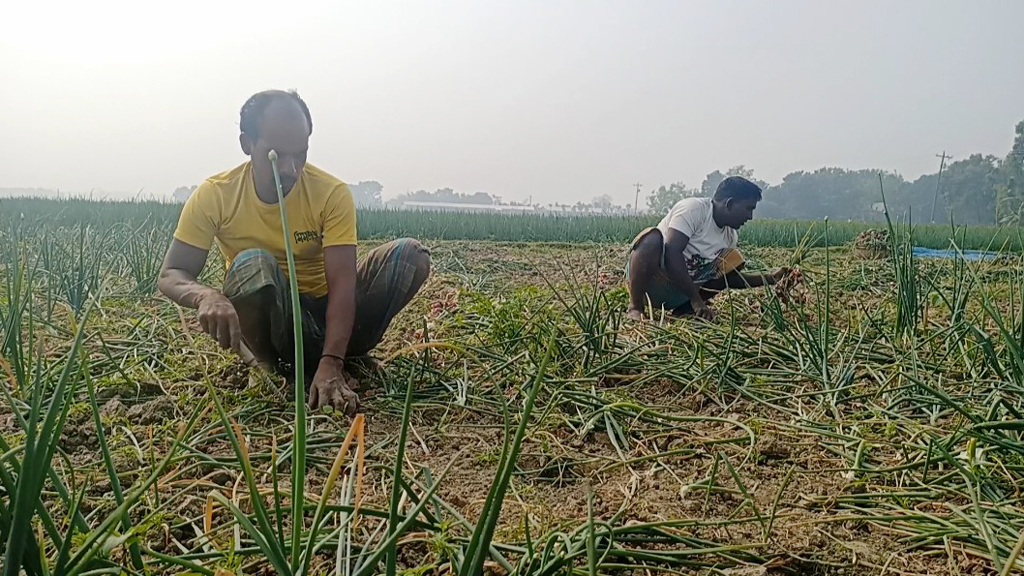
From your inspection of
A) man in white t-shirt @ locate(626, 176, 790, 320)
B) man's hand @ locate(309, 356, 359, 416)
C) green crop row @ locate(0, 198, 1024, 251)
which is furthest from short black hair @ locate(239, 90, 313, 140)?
green crop row @ locate(0, 198, 1024, 251)

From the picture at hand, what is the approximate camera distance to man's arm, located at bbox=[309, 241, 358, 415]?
1898 millimetres

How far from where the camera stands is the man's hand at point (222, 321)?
1674 millimetres

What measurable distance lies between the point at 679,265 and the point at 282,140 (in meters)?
2.10

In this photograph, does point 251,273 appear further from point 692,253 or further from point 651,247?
point 692,253

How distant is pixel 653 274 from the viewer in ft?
11.7

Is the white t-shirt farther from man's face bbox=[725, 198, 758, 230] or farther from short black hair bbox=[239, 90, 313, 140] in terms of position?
short black hair bbox=[239, 90, 313, 140]

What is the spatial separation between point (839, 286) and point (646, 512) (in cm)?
359

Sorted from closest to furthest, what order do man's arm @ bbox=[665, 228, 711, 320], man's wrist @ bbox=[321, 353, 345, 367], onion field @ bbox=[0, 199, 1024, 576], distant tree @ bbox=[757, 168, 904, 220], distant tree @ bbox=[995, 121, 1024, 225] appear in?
onion field @ bbox=[0, 199, 1024, 576]
man's wrist @ bbox=[321, 353, 345, 367]
distant tree @ bbox=[995, 121, 1024, 225]
man's arm @ bbox=[665, 228, 711, 320]
distant tree @ bbox=[757, 168, 904, 220]

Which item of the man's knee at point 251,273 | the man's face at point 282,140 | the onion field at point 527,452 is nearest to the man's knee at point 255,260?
the man's knee at point 251,273

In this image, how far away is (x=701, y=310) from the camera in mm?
3307

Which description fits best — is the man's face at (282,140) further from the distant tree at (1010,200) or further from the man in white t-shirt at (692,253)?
the distant tree at (1010,200)

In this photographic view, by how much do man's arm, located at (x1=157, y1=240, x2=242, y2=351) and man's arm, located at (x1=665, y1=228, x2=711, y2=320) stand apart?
2.18 meters

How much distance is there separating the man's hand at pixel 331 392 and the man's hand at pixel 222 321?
0.28 m

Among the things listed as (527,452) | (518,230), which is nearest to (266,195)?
(527,452)
